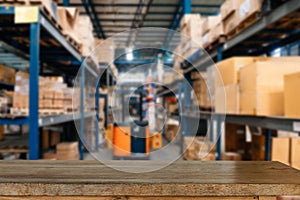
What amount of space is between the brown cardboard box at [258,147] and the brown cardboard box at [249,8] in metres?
1.50

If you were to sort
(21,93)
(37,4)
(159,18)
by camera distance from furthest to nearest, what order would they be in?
(159,18) → (21,93) → (37,4)

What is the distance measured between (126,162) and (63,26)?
328 centimetres

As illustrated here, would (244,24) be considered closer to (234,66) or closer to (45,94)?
(234,66)

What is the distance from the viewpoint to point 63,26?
4332 mm

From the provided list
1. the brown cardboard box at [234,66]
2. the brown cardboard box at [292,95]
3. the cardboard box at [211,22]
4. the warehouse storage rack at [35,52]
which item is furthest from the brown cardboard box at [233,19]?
the warehouse storage rack at [35,52]

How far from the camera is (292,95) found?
2.45m

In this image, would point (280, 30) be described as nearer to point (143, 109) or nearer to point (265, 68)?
point (265, 68)

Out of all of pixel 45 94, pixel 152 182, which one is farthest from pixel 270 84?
pixel 45 94

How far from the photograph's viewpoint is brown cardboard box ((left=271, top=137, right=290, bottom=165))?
2.66 metres

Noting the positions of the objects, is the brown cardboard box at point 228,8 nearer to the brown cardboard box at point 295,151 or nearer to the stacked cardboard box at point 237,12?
the stacked cardboard box at point 237,12

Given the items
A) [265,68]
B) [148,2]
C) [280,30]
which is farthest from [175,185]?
[148,2]

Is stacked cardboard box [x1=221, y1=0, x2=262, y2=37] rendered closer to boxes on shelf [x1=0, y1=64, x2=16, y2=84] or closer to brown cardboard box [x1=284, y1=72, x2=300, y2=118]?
brown cardboard box [x1=284, y1=72, x2=300, y2=118]

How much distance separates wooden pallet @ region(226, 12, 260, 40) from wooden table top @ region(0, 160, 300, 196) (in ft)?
7.12

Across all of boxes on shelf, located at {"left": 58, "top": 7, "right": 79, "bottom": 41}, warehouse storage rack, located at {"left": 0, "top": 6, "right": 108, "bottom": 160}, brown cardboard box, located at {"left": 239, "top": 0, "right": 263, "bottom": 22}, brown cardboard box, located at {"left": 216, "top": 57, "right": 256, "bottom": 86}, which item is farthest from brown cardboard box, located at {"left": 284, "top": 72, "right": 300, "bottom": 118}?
boxes on shelf, located at {"left": 58, "top": 7, "right": 79, "bottom": 41}
